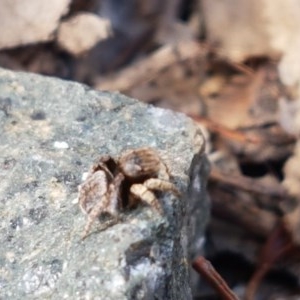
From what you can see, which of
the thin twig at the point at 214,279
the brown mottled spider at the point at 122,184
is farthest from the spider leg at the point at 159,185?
the thin twig at the point at 214,279

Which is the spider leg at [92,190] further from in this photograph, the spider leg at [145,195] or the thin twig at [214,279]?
the thin twig at [214,279]

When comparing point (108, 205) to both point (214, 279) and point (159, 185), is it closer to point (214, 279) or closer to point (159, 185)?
point (159, 185)

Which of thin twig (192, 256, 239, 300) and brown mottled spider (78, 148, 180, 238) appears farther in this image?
thin twig (192, 256, 239, 300)

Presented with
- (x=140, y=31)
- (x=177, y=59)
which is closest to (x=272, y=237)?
(x=177, y=59)

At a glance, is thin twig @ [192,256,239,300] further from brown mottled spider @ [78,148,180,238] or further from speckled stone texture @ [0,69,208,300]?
brown mottled spider @ [78,148,180,238]

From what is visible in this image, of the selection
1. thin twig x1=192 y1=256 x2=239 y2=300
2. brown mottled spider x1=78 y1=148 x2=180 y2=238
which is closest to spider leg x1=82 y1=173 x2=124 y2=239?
brown mottled spider x1=78 y1=148 x2=180 y2=238

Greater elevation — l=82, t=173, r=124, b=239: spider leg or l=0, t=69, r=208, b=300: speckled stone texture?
l=82, t=173, r=124, b=239: spider leg

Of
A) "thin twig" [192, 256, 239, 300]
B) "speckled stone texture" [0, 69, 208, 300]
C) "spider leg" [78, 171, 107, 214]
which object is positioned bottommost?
"thin twig" [192, 256, 239, 300]

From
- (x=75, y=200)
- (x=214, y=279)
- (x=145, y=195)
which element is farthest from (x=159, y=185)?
(x=214, y=279)

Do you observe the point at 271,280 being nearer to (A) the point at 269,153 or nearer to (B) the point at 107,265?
(A) the point at 269,153
